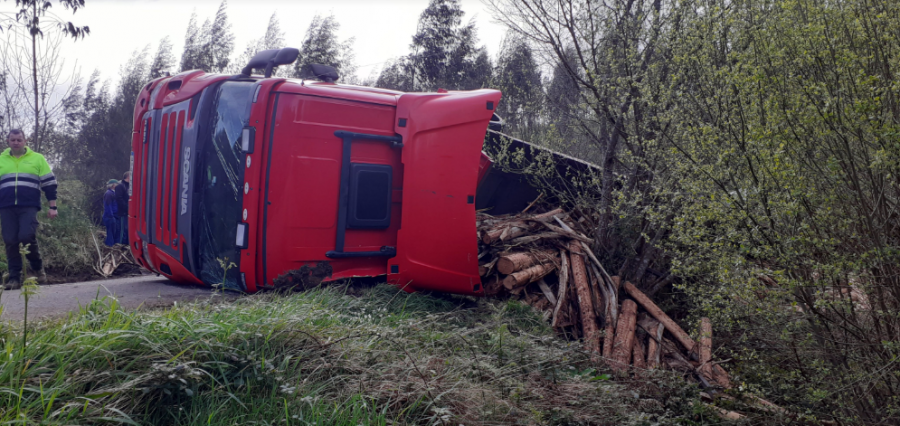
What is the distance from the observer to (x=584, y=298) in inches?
205

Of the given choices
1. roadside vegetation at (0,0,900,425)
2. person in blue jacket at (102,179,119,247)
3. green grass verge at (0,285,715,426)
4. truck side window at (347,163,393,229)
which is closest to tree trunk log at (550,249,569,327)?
roadside vegetation at (0,0,900,425)

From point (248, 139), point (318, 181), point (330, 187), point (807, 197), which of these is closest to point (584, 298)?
point (807, 197)

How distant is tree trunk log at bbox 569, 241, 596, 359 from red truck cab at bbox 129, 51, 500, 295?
1.01 metres

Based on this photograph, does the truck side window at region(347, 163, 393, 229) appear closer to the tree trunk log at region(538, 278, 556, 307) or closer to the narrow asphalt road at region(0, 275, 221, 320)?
the narrow asphalt road at region(0, 275, 221, 320)

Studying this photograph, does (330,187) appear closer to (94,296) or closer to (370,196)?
(370,196)

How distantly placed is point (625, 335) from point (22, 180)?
6613 millimetres

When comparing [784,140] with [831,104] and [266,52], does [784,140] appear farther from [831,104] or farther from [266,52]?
[266,52]

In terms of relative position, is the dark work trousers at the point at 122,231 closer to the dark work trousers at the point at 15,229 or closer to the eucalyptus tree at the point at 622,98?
the dark work trousers at the point at 15,229

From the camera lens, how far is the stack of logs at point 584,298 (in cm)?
477

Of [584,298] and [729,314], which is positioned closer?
[729,314]

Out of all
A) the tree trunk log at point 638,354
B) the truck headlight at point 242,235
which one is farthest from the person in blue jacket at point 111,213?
the tree trunk log at point 638,354

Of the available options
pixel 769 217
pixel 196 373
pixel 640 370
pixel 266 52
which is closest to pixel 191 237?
pixel 266 52

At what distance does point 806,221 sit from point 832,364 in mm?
941

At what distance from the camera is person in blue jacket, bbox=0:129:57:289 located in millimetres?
6065
